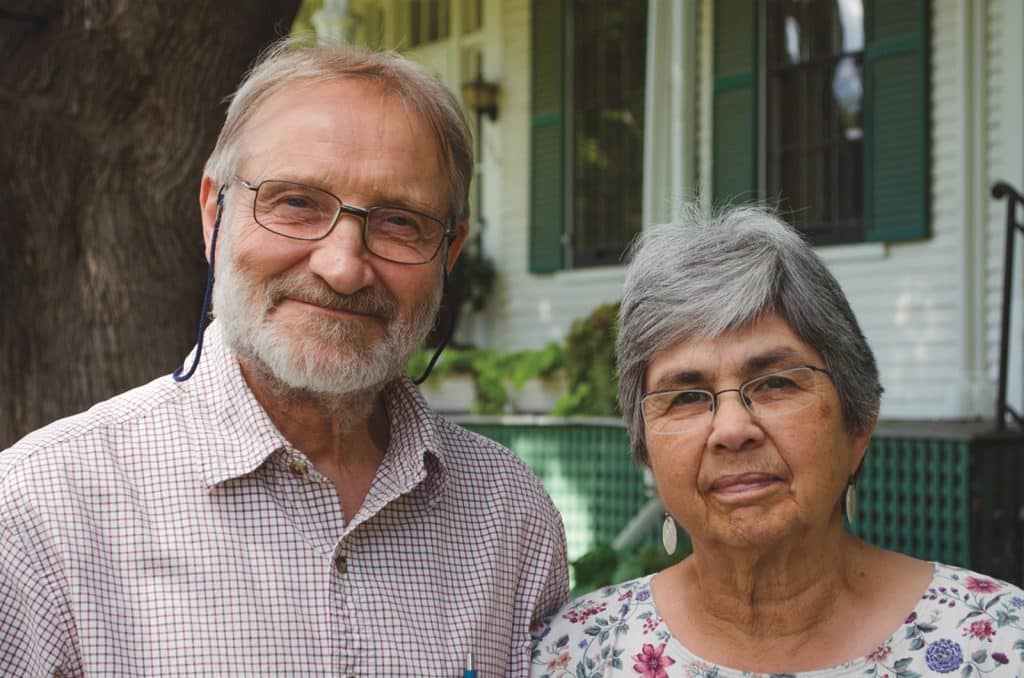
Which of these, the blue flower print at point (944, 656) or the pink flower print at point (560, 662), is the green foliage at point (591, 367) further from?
the blue flower print at point (944, 656)

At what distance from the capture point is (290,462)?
→ 85.4 inches

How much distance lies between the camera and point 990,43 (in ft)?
22.6

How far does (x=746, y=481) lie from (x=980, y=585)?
1.69ft

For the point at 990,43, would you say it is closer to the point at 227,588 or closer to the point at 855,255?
the point at 855,255

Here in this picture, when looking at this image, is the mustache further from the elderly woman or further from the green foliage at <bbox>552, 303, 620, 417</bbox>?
the green foliage at <bbox>552, 303, 620, 417</bbox>

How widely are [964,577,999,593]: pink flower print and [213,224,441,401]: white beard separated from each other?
1.18 m

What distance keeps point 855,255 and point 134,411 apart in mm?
5923

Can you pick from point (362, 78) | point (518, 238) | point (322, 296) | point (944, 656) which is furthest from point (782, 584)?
point (518, 238)

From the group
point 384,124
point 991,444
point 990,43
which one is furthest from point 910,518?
point 384,124

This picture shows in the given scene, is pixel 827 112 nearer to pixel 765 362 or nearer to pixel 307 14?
pixel 765 362

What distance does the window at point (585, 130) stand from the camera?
9.09 m

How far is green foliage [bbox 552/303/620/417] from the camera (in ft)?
24.6

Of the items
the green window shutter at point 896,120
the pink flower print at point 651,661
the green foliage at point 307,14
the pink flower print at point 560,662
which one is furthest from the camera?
the green foliage at point 307,14

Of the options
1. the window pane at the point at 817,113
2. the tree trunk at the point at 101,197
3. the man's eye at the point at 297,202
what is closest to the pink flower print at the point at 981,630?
the man's eye at the point at 297,202
